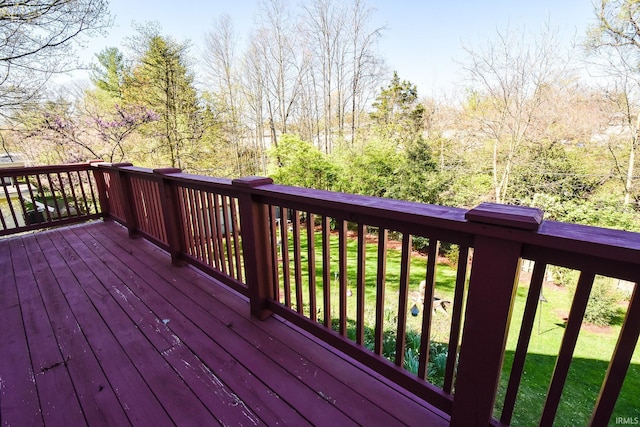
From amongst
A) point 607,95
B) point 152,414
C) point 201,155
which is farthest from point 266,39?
point 152,414

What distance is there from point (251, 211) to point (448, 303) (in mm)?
6639

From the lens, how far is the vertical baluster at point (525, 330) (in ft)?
3.08

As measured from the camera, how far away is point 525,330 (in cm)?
99

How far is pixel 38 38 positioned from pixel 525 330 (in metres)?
9.62

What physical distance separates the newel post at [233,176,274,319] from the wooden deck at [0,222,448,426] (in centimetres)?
17

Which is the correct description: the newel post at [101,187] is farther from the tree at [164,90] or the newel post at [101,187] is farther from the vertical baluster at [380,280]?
the tree at [164,90]

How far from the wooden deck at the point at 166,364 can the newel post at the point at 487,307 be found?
11.0 inches

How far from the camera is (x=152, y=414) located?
1.33 metres

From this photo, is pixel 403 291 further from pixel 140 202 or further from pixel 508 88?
pixel 508 88

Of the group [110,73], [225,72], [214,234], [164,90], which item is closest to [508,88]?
[214,234]

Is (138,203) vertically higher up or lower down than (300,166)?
higher up

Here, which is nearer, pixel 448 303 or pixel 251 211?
pixel 251 211

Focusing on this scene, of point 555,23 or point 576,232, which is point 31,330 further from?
point 555,23

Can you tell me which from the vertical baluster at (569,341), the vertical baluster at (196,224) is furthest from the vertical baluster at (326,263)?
the vertical baluster at (196,224)
